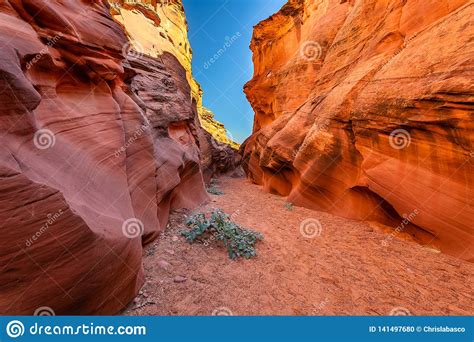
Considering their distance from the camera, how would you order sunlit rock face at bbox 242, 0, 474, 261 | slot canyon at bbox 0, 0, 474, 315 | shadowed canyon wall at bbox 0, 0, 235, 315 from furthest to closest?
sunlit rock face at bbox 242, 0, 474, 261, slot canyon at bbox 0, 0, 474, 315, shadowed canyon wall at bbox 0, 0, 235, 315

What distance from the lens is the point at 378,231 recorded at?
698 cm

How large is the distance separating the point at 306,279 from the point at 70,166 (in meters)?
4.97

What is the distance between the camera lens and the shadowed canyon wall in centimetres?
262

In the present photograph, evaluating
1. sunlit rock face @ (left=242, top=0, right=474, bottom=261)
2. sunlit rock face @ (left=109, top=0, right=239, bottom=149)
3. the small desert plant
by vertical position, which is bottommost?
the small desert plant

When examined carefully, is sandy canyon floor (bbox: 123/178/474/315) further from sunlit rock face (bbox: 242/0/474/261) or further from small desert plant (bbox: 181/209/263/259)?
sunlit rock face (bbox: 242/0/474/261)

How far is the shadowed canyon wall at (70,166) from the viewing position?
2.62 meters

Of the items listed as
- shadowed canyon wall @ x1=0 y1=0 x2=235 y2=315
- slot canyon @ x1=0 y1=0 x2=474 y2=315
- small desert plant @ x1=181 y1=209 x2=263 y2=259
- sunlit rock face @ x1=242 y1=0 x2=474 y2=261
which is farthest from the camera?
small desert plant @ x1=181 y1=209 x2=263 y2=259

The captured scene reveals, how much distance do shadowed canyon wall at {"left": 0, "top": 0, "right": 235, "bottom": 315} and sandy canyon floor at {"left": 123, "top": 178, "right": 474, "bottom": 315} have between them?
704mm

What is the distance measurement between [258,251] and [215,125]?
150 feet

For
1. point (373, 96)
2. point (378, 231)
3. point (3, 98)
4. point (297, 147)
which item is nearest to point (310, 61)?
point (297, 147)

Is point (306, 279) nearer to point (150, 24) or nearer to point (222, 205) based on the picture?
point (222, 205)

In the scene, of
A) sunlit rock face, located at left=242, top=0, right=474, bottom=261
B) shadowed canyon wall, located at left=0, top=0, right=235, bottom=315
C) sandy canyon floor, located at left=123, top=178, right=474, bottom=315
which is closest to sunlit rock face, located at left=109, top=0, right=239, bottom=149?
shadowed canyon wall, located at left=0, top=0, right=235, bottom=315

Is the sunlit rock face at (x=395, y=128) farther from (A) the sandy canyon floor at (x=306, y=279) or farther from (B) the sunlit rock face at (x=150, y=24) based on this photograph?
(B) the sunlit rock face at (x=150, y=24)

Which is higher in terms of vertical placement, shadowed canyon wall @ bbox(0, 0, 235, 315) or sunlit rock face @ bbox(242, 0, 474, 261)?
sunlit rock face @ bbox(242, 0, 474, 261)
